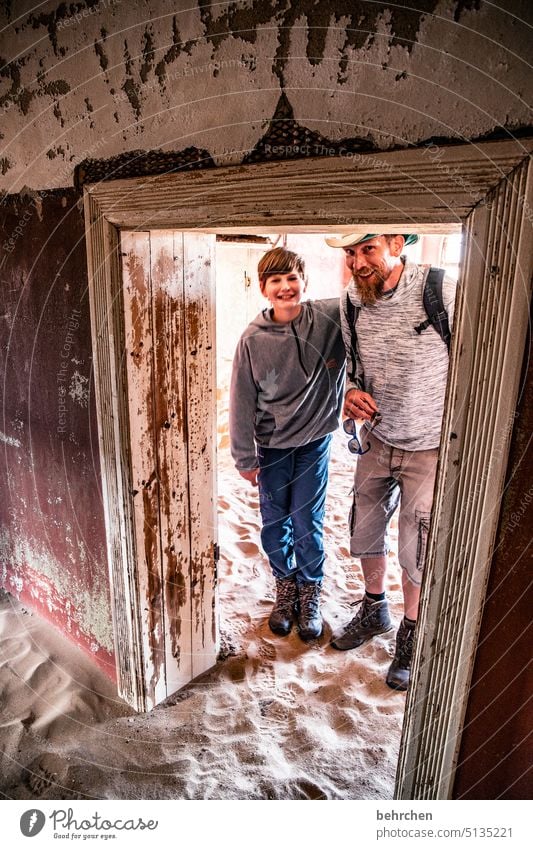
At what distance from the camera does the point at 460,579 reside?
1.23 meters

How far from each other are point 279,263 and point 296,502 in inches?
46.4

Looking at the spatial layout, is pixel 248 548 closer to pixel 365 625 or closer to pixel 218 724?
pixel 365 625

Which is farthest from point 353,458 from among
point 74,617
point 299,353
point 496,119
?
point 496,119

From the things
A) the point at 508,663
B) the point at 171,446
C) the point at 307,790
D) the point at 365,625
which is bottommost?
the point at 307,790

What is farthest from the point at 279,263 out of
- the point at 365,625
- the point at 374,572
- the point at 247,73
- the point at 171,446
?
the point at 365,625

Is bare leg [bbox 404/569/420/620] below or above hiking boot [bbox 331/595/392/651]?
above

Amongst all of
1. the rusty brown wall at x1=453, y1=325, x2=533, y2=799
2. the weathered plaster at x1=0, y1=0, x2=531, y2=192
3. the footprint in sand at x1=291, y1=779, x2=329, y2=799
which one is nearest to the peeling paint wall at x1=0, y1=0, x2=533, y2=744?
the weathered plaster at x1=0, y1=0, x2=531, y2=192

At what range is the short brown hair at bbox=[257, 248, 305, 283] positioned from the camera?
2.35 m

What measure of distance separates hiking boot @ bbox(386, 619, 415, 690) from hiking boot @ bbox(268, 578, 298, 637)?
0.59 m

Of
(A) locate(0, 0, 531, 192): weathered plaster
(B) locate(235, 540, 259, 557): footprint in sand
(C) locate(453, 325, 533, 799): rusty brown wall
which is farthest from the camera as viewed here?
(B) locate(235, 540, 259, 557): footprint in sand

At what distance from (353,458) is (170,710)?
3511 millimetres

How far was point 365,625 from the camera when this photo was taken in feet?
8.92

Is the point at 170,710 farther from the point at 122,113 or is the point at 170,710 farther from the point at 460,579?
the point at 122,113

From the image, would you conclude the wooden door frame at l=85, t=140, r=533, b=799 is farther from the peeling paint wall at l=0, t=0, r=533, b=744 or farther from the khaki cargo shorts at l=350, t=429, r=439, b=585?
the khaki cargo shorts at l=350, t=429, r=439, b=585
